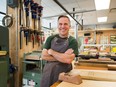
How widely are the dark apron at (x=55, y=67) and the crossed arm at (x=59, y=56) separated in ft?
0.22

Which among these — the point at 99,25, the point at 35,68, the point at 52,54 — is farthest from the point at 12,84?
the point at 99,25

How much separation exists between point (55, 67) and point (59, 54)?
0.56 feet

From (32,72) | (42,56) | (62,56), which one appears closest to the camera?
(62,56)

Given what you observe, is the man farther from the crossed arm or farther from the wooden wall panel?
the wooden wall panel

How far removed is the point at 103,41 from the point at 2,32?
318 inches

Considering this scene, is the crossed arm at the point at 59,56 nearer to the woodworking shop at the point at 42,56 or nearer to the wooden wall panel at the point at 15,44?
the woodworking shop at the point at 42,56

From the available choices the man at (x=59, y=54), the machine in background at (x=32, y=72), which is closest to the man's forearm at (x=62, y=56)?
the man at (x=59, y=54)

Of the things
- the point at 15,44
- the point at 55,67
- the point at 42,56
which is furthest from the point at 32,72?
the point at 55,67

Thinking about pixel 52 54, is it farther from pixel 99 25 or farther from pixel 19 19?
pixel 99 25

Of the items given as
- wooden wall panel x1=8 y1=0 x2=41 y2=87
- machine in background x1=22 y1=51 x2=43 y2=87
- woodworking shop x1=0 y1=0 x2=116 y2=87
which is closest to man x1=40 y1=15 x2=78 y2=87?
woodworking shop x1=0 y1=0 x2=116 y2=87

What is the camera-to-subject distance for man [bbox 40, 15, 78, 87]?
5.63ft

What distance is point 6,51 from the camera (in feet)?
7.47

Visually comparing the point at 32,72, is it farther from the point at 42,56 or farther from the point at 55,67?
the point at 55,67

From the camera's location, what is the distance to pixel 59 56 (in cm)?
175
